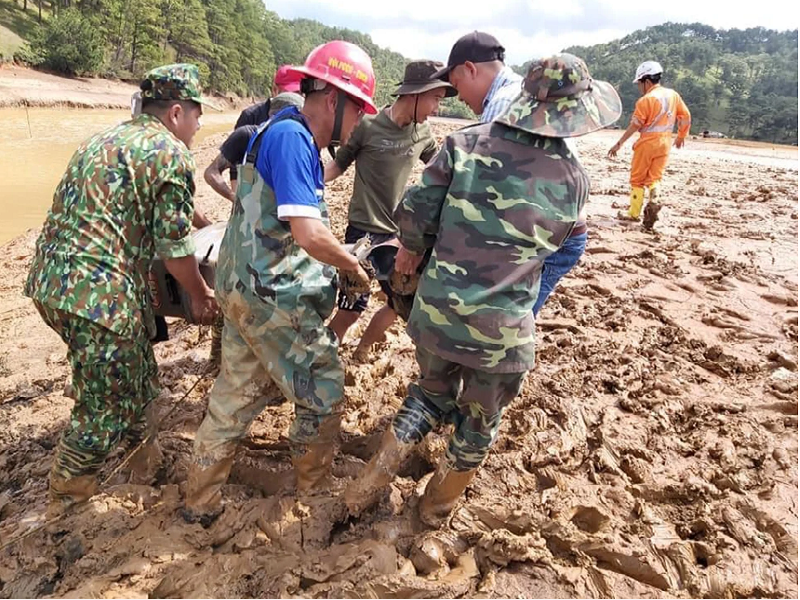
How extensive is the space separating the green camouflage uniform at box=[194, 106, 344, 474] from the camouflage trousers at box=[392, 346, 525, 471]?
1.22 feet

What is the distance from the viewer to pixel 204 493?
2.43m

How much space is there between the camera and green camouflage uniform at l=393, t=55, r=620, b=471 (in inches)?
73.4

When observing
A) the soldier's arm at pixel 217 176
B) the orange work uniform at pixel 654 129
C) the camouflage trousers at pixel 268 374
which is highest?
the orange work uniform at pixel 654 129

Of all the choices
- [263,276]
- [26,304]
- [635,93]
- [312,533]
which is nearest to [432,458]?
[312,533]

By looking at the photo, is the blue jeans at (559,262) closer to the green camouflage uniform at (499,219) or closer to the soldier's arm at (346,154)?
the green camouflage uniform at (499,219)

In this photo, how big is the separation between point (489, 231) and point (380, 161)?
1.77 meters

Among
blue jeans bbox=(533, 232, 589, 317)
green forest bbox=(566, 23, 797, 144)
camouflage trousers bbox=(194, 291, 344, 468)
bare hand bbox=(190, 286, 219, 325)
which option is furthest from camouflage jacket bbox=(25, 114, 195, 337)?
green forest bbox=(566, 23, 797, 144)

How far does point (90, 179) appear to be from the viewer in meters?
2.21

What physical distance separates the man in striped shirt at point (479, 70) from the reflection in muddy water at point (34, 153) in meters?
7.39

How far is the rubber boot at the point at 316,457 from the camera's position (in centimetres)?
246

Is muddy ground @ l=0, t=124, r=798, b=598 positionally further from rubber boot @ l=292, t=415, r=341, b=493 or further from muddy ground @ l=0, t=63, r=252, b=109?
muddy ground @ l=0, t=63, r=252, b=109

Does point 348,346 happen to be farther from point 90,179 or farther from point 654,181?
point 654,181

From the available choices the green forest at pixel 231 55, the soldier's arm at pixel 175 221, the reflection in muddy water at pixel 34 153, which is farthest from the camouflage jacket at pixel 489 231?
the green forest at pixel 231 55

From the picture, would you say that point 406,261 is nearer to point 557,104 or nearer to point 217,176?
point 557,104
